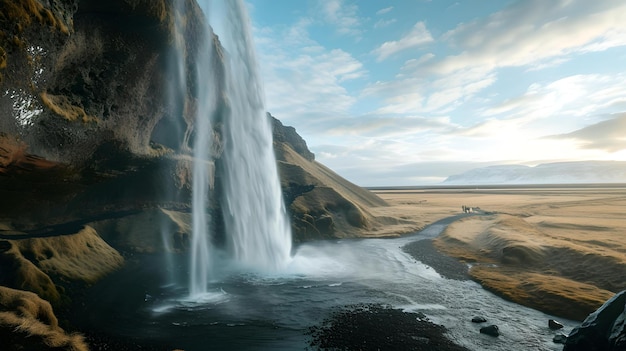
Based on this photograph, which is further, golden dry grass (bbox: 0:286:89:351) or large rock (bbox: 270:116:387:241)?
large rock (bbox: 270:116:387:241)

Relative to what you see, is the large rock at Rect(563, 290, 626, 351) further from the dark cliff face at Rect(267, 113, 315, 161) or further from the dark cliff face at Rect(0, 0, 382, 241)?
the dark cliff face at Rect(267, 113, 315, 161)

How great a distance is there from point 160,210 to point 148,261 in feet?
37.8

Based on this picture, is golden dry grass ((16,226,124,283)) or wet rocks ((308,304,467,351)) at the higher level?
golden dry grass ((16,226,124,283))

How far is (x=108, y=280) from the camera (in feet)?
Answer: 94.7

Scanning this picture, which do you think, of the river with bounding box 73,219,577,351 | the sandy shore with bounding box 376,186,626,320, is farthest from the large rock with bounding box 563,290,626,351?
the sandy shore with bounding box 376,186,626,320

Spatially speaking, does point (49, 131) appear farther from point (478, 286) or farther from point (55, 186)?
point (478, 286)

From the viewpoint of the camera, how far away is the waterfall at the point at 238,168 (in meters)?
40.8

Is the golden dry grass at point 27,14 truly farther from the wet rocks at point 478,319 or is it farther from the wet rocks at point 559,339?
the wet rocks at point 559,339

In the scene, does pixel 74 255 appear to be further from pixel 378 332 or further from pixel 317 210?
pixel 317 210

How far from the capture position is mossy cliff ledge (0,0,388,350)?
54.3 feet

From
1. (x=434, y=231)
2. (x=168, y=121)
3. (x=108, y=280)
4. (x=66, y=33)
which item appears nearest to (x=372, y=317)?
(x=108, y=280)

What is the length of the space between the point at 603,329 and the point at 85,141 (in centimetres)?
3557

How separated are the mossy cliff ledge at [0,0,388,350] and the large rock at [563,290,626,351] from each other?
85.1ft

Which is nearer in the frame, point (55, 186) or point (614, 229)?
point (55, 186)
